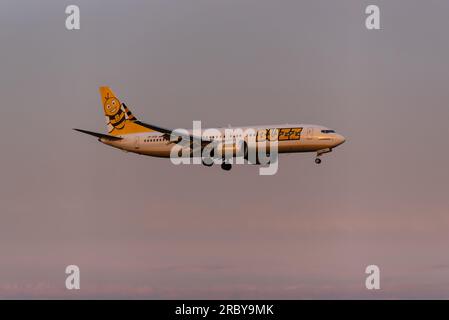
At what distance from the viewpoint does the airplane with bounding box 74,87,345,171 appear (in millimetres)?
108125

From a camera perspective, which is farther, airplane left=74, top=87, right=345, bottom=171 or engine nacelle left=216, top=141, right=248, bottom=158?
engine nacelle left=216, top=141, right=248, bottom=158

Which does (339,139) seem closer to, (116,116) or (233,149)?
(233,149)

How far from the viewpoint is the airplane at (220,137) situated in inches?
4257

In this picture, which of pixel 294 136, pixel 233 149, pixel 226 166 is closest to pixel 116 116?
pixel 226 166

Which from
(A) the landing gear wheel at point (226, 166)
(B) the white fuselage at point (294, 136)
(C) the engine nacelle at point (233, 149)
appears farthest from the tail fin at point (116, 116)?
(C) the engine nacelle at point (233, 149)

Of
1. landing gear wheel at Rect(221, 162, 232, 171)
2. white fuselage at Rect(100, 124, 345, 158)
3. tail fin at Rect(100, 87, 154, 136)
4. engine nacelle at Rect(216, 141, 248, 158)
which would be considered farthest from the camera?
tail fin at Rect(100, 87, 154, 136)

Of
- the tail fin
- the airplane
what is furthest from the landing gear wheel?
the tail fin

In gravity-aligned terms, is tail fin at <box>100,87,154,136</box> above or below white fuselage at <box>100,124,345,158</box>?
above

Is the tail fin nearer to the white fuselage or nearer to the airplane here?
the airplane

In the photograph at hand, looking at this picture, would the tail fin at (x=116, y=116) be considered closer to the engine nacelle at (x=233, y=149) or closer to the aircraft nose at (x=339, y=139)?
the engine nacelle at (x=233, y=149)

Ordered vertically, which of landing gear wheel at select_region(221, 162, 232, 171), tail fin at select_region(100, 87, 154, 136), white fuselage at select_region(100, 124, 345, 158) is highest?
tail fin at select_region(100, 87, 154, 136)
